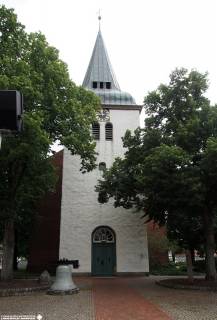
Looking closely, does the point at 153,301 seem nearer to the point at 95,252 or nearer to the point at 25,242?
the point at 95,252

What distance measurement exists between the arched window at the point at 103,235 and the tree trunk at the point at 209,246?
9.67 m

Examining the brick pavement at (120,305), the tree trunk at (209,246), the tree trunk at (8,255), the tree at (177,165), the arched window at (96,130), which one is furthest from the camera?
the arched window at (96,130)

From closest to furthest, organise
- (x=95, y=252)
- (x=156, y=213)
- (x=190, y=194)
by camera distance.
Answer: (x=190, y=194) → (x=156, y=213) → (x=95, y=252)

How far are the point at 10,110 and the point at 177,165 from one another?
13.9m

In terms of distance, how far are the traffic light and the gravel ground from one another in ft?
28.9

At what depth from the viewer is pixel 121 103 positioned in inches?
1210

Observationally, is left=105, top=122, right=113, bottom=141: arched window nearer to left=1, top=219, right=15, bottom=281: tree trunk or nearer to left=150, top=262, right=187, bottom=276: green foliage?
left=150, top=262, right=187, bottom=276: green foliage

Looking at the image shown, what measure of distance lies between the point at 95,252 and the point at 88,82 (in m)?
15.3

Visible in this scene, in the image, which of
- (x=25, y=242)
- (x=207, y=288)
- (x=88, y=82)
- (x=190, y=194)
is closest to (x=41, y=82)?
(x=190, y=194)

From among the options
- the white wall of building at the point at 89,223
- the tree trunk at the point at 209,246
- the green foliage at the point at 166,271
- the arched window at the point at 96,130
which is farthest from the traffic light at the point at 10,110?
the arched window at the point at 96,130

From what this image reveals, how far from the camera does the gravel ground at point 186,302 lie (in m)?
10.6

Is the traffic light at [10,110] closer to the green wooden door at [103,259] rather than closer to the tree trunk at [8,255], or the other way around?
the tree trunk at [8,255]

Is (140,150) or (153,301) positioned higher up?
(140,150)

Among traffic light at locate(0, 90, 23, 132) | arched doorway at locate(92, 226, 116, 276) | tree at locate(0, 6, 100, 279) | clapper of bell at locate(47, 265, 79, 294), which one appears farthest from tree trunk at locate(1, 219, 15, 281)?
traffic light at locate(0, 90, 23, 132)
